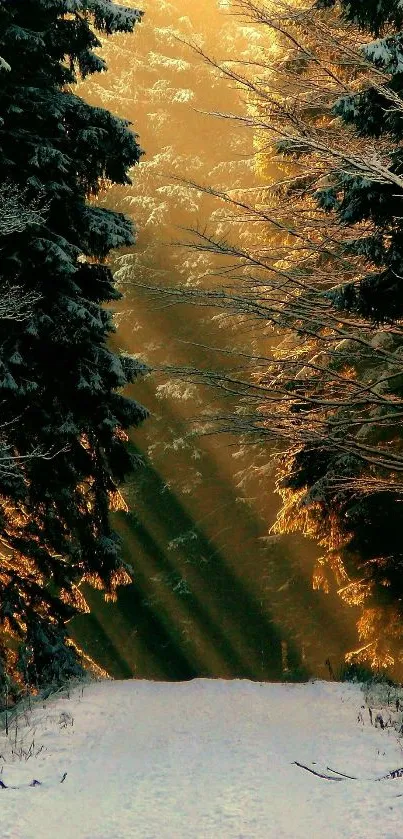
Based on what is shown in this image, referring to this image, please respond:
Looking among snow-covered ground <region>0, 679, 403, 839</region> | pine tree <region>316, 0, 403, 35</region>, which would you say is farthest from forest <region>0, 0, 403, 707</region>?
snow-covered ground <region>0, 679, 403, 839</region>

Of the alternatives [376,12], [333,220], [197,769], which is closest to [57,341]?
A: [333,220]

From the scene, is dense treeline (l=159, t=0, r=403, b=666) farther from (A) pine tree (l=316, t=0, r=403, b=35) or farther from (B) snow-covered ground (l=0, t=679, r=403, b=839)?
(B) snow-covered ground (l=0, t=679, r=403, b=839)

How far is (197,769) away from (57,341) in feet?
19.9

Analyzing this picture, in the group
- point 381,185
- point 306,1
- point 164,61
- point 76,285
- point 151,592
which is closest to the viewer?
point 381,185

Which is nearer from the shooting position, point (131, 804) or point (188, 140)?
point (131, 804)

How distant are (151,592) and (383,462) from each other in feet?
85.1

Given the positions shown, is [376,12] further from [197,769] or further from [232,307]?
[197,769]

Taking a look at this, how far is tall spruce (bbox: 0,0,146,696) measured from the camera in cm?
1075

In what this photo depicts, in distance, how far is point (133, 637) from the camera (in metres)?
34.7

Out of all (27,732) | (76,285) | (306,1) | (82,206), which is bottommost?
(27,732)

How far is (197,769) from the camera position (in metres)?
6.69

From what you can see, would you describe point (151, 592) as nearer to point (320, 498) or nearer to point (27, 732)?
point (320, 498)

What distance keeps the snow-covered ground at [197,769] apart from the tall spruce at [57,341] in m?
2.37

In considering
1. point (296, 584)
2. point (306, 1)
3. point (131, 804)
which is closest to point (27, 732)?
point (131, 804)
